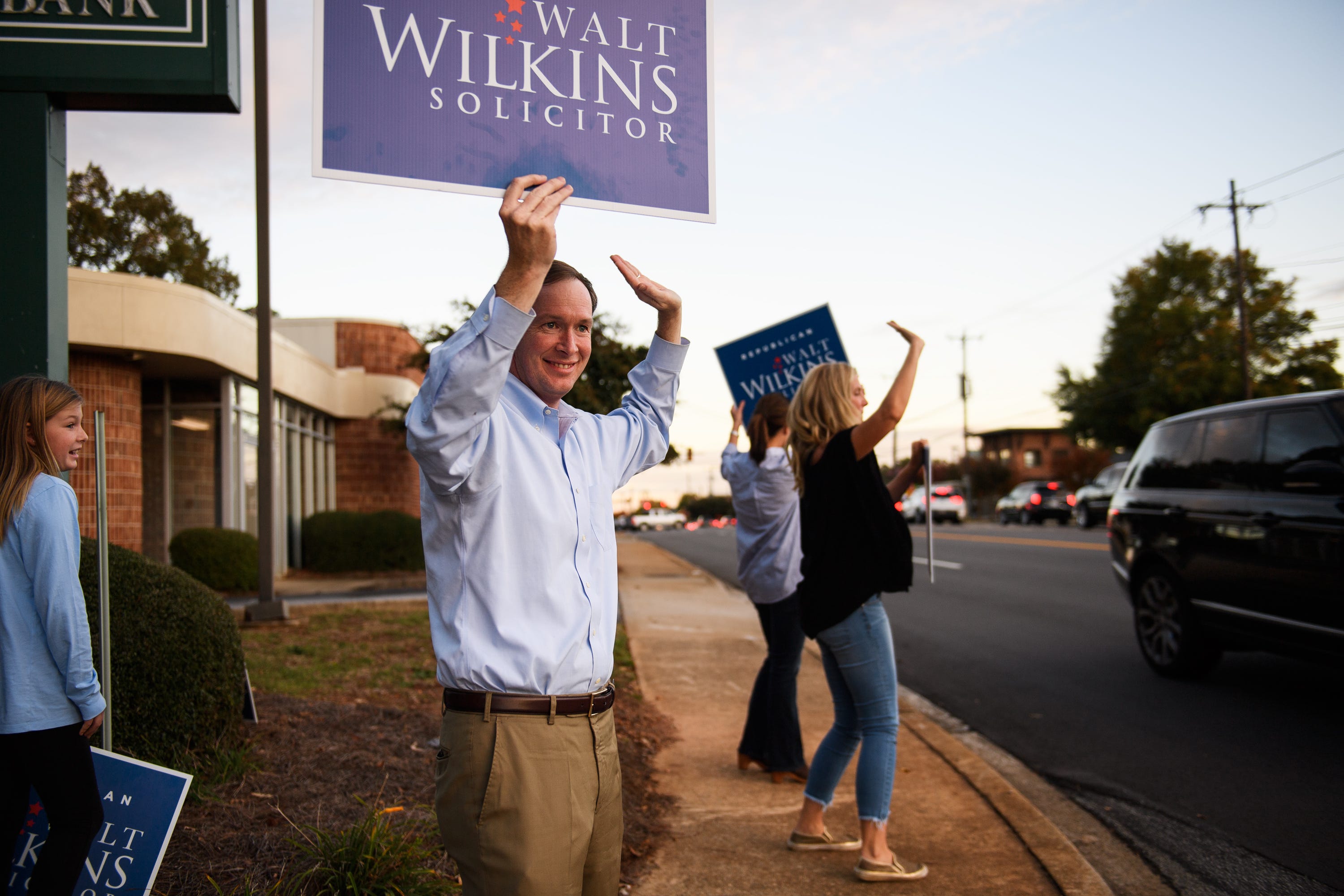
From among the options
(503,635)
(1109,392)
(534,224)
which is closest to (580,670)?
(503,635)

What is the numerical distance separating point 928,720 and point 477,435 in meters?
5.14

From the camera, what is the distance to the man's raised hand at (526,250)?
1.76 meters

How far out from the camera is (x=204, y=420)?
15.5 metres

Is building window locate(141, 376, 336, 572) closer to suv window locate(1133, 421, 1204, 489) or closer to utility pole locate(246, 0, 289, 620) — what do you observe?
utility pole locate(246, 0, 289, 620)

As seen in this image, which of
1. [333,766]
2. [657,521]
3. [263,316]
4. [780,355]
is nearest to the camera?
[333,766]

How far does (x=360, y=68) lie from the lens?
2303mm

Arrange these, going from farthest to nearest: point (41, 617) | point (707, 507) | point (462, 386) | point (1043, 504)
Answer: point (707, 507)
point (1043, 504)
point (41, 617)
point (462, 386)

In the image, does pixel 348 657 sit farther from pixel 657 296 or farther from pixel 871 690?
pixel 657 296

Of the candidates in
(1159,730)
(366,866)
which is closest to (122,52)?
(366,866)

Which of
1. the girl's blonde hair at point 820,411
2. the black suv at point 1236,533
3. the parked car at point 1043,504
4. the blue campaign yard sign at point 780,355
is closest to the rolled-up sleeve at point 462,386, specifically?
the girl's blonde hair at point 820,411

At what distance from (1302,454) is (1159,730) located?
190 cm

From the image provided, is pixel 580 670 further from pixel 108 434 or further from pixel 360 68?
pixel 108 434

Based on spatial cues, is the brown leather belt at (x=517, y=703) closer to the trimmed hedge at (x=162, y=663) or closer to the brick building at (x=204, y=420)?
the trimmed hedge at (x=162, y=663)

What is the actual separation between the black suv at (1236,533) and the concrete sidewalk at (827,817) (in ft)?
6.94
